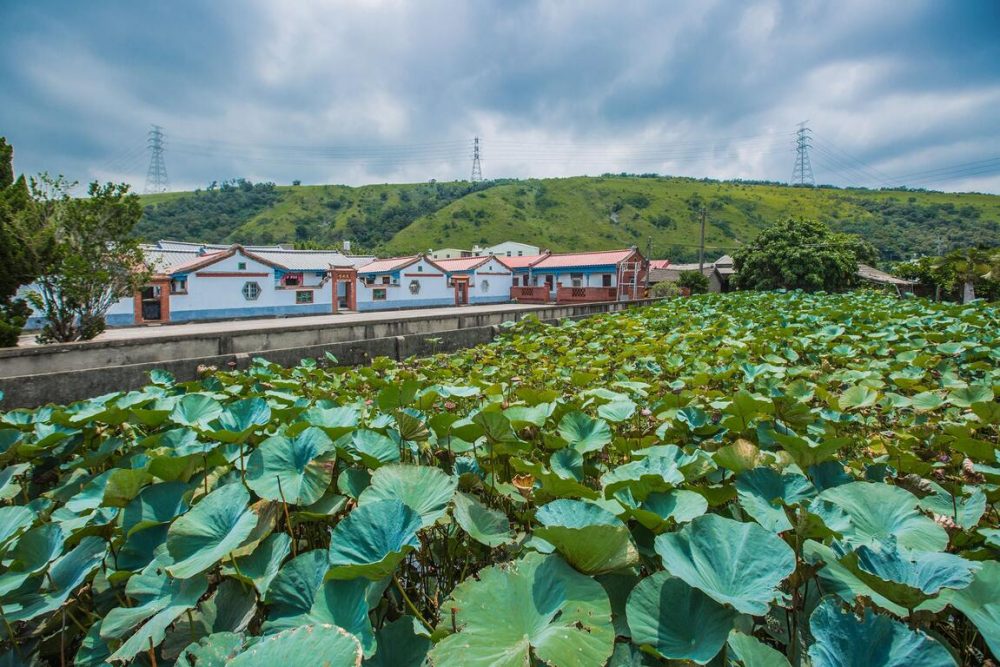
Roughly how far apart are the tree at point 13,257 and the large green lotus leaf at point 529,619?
44.1 ft

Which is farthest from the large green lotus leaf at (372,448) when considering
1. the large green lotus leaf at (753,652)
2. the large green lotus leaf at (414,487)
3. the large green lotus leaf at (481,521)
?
the large green lotus leaf at (753,652)

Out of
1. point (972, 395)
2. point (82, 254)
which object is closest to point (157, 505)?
point (972, 395)

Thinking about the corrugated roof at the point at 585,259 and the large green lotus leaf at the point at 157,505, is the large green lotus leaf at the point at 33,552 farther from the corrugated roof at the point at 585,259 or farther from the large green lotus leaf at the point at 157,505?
the corrugated roof at the point at 585,259

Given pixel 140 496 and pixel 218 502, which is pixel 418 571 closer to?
pixel 218 502

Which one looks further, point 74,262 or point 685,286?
point 685,286

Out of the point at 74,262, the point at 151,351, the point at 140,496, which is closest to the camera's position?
the point at 140,496

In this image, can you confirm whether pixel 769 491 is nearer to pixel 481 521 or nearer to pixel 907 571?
pixel 907 571

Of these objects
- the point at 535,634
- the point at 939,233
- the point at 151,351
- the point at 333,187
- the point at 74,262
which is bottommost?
the point at 151,351

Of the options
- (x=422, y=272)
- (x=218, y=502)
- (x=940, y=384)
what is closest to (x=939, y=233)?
(x=422, y=272)

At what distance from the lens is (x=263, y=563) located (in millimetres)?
1013

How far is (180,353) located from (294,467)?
8280 mm

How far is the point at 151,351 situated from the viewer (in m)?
7.91

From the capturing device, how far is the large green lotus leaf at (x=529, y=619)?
0.71 meters

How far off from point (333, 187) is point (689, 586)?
94.6 m
